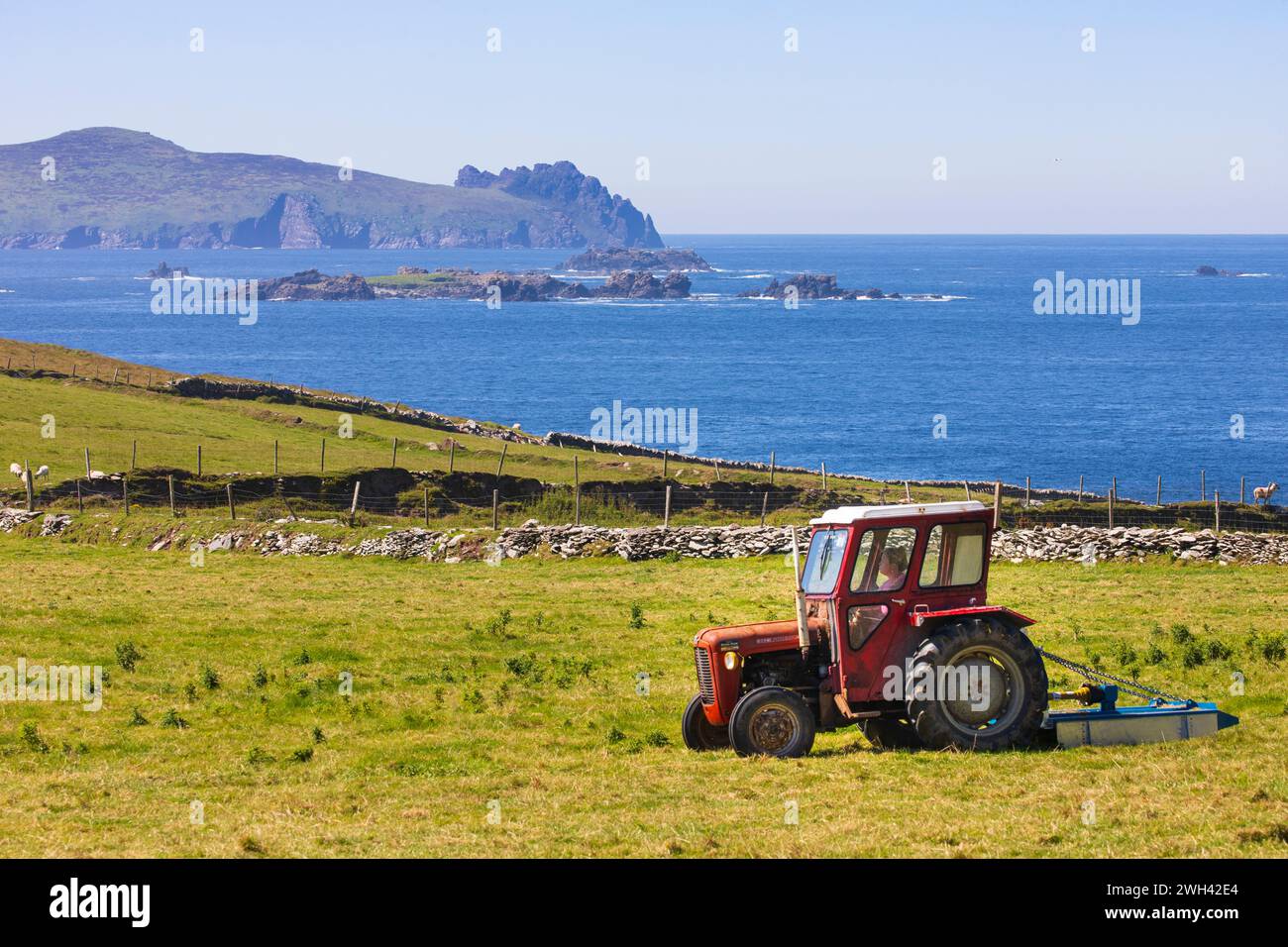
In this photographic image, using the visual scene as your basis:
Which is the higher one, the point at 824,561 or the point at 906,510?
the point at 906,510

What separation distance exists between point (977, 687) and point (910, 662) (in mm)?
800

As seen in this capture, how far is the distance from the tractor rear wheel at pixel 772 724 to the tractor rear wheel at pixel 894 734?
1.00 m

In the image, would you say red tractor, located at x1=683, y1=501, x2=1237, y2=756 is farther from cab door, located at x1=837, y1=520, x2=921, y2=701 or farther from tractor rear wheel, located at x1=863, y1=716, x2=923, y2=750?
tractor rear wheel, located at x1=863, y1=716, x2=923, y2=750

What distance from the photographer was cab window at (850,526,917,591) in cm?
1509

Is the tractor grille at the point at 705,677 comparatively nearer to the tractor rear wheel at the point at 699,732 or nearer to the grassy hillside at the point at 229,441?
the tractor rear wheel at the point at 699,732

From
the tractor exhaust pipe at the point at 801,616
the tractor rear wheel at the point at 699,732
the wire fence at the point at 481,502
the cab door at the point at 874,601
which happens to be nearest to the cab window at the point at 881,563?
the cab door at the point at 874,601

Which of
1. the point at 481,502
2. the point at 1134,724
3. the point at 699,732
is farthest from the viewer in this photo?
the point at 481,502

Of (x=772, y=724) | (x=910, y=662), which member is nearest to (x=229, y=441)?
(x=772, y=724)

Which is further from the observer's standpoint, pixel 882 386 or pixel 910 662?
pixel 882 386

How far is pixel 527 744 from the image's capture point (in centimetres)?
1689

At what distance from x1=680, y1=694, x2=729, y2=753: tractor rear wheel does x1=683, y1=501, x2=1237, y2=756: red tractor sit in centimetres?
70

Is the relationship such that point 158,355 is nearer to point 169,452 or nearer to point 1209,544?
point 169,452

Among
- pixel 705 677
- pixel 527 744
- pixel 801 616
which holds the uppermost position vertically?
pixel 801 616

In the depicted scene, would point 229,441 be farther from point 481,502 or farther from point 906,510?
point 906,510
